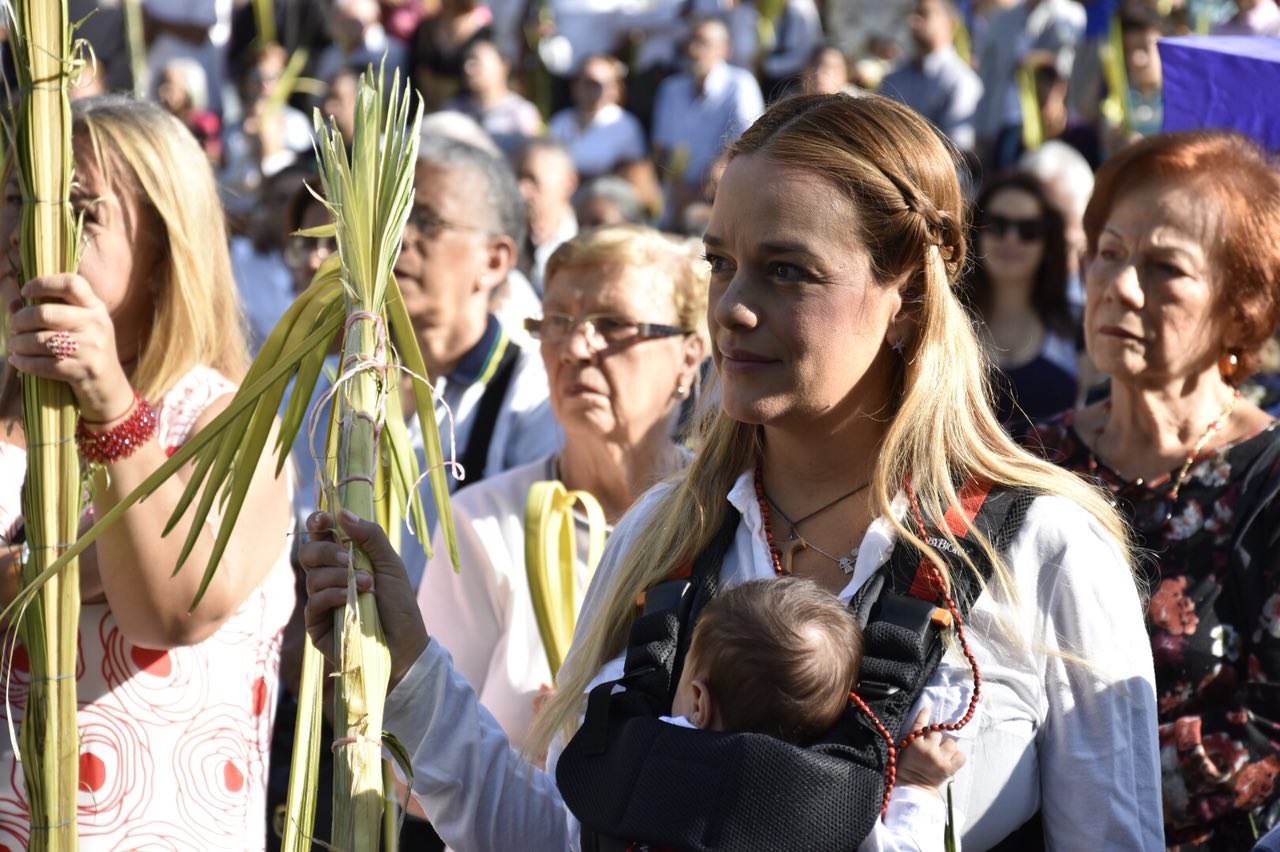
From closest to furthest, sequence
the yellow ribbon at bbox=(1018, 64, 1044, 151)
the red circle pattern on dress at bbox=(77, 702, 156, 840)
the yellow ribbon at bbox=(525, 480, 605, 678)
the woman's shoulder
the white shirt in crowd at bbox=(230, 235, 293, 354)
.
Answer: the red circle pattern on dress at bbox=(77, 702, 156, 840), the woman's shoulder, the yellow ribbon at bbox=(525, 480, 605, 678), the white shirt in crowd at bbox=(230, 235, 293, 354), the yellow ribbon at bbox=(1018, 64, 1044, 151)

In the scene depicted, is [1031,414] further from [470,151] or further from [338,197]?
[338,197]

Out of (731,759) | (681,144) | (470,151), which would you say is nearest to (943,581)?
(731,759)

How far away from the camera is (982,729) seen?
83.2 inches

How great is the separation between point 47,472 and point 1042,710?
144cm

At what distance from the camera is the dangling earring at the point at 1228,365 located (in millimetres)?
3414

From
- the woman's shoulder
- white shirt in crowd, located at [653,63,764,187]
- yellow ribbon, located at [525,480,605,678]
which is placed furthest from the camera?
white shirt in crowd, located at [653,63,764,187]

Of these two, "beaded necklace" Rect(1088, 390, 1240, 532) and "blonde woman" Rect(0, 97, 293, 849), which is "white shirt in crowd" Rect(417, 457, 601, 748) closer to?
"blonde woman" Rect(0, 97, 293, 849)

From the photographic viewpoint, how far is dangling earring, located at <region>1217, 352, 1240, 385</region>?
11.2ft

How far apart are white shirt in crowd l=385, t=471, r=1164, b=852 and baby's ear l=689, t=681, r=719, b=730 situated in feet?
0.89

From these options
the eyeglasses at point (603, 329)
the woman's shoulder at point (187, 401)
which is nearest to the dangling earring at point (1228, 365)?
the eyeglasses at point (603, 329)

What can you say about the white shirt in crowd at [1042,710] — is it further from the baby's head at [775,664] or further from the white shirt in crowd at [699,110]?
the white shirt in crowd at [699,110]

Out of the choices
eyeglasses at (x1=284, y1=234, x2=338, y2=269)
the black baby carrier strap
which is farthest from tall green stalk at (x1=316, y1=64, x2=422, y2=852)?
eyeglasses at (x1=284, y1=234, x2=338, y2=269)

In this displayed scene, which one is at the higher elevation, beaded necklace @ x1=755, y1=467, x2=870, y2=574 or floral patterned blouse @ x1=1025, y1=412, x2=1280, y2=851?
beaded necklace @ x1=755, y1=467, x2=870, y2=574

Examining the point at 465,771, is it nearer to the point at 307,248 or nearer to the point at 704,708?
the point at 704,708
